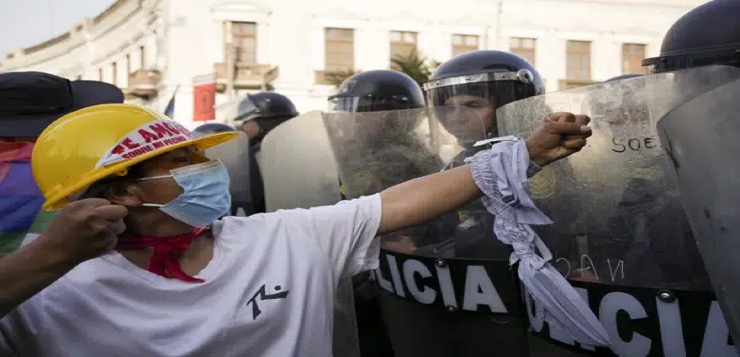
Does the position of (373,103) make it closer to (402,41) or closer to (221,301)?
(221,301)

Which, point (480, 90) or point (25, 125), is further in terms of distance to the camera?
point (480, 90)

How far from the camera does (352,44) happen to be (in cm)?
2642

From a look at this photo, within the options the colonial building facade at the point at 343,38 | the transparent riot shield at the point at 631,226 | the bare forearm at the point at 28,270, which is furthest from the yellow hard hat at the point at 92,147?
the colonial building facade at the point at 343,38

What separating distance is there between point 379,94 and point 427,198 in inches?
109

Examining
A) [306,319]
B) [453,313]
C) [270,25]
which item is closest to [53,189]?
[306,319]

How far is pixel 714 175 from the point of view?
1.33 m

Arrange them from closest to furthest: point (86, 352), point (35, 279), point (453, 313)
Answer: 1. point (35, 279)
2. point (86, 352)
3. point (453, 313)

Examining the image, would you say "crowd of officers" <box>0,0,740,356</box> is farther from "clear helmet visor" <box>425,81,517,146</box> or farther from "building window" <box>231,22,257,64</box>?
"building window" <box>231,22,257,64</box>

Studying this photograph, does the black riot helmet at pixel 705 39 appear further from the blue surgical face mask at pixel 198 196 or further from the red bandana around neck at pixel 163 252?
the red bandana around neck at pixel 163 252

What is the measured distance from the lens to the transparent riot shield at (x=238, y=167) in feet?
14.3

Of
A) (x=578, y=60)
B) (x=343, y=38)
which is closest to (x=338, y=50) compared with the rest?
(x=343, y=38)

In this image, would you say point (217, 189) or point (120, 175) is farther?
point (217, 189)

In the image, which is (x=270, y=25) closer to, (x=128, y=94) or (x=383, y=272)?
(x=128, y=94)

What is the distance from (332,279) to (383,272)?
3.39 ft
